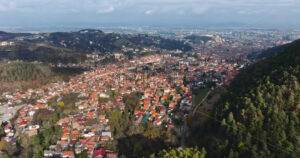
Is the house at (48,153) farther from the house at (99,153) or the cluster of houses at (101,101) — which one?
the house at (99,153)

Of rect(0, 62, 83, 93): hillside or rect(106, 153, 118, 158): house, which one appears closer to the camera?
rect(106, 153, 118, 158): house

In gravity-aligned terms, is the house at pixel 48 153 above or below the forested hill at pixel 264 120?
below

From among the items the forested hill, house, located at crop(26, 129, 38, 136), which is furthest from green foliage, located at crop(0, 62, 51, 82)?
the forested hill

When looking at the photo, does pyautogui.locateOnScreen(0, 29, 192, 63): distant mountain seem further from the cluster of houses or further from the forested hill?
the forested hill

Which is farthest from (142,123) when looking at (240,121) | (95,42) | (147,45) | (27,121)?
(95,42)

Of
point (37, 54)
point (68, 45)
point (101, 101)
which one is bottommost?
point (101, 101)

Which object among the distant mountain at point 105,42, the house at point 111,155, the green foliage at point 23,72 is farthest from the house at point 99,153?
the distant mountain at point 105,42

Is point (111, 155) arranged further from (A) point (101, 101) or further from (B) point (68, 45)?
(B) point (68, 45)

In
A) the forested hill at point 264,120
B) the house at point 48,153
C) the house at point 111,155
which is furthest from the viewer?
the house at point 48,153

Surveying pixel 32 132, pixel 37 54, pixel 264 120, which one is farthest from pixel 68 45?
pixel 264 120
